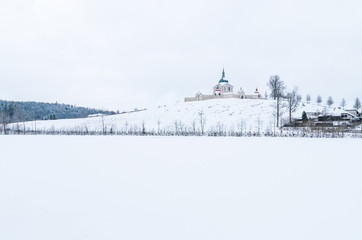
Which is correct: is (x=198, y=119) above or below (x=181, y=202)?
above

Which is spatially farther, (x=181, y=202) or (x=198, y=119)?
(x=198, y=119)

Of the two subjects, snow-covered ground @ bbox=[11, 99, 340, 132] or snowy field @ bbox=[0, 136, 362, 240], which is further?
snow-covered ground @ bbox=[11, 99, 340, 132]

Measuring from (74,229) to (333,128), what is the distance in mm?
37465

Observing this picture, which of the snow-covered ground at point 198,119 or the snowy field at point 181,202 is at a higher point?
the snow-covered ground at point 198,119

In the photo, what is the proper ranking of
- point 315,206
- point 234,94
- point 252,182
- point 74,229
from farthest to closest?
point 234,94
point 252,182
point 315,206
point 74,229

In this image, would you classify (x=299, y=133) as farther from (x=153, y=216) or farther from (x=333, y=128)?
(x=153, y=216)

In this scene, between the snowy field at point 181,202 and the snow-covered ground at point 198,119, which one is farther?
the snow-covered ground at point 198,119

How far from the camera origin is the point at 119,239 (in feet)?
15.9

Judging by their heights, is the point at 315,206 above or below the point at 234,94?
below

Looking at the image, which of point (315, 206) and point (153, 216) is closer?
point (153, 216)

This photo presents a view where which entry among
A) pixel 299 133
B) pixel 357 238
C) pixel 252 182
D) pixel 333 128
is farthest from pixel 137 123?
pixel 357 238

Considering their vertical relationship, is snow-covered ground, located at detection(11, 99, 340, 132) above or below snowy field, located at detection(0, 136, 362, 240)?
above

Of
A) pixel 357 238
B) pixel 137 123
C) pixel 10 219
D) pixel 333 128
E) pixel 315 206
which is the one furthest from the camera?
pixel 137 123

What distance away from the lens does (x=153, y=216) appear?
595 centimetres
